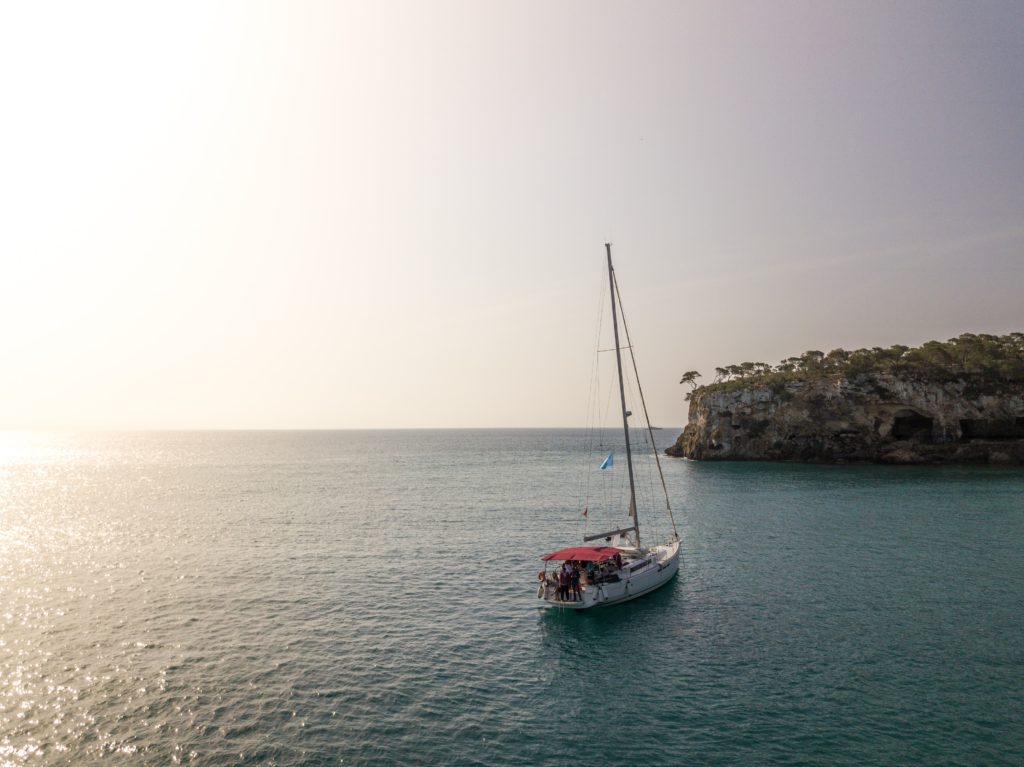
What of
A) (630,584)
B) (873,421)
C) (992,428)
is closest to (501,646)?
(630,584)

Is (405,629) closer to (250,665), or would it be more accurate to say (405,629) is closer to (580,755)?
(250,665)

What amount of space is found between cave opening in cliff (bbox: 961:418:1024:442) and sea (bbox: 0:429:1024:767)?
160ft

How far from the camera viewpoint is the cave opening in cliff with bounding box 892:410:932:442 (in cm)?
9962

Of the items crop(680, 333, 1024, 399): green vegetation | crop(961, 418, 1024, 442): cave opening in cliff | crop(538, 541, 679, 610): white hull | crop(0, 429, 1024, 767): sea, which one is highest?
crop(680, 333, 1024, 399): green vegetation

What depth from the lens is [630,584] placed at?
33.3m

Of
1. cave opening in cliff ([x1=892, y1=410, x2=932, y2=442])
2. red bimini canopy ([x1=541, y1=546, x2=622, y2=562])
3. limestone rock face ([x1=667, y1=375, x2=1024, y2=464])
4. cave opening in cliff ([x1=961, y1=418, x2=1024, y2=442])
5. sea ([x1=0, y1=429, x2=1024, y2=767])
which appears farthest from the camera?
cave opening in cliff ([x1=892, y1=410, x2=932, y2=442])

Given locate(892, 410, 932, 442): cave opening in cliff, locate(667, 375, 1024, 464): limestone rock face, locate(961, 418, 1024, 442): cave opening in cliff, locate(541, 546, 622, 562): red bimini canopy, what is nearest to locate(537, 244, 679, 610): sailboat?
locate(541, 546, 622, 562): red bimini canopy

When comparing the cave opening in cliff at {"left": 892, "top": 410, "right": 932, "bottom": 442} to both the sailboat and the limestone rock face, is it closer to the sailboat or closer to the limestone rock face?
the limestone rock face

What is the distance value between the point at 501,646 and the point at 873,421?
98.7 m

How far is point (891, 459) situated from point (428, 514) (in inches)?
3281

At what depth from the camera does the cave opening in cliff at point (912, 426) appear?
9962 cm

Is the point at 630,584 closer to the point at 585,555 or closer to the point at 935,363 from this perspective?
the point at 585,555

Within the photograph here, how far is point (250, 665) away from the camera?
81.9 ft

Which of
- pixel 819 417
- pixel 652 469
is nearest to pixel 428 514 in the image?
pixel 652 469
